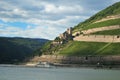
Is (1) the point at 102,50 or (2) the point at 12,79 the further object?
(1) the point at 102,50

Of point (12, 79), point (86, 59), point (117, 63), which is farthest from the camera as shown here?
point (86, 59)

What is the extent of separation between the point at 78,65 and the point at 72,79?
97.5 meters

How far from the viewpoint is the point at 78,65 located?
631 feet

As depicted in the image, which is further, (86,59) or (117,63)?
(86,59)

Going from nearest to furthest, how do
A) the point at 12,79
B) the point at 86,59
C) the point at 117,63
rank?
the point at 12,79 < the point at 117,63 < the point at 86,59

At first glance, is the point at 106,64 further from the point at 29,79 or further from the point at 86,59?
the point at 29,79

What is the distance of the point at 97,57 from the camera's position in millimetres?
189500

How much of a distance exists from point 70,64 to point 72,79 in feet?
331

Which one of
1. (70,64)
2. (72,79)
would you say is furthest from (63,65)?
(72,79)

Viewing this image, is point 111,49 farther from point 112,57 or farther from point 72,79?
point 72,79

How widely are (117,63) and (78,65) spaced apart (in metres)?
18.2

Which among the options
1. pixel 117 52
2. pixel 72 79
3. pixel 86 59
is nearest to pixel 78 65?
pixel 86 59

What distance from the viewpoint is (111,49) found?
19512 centimetres

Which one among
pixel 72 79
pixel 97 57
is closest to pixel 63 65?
pixel 97 57
